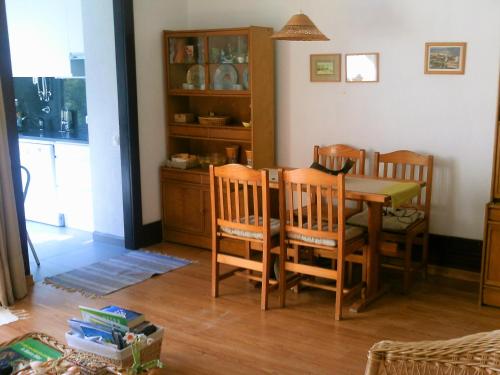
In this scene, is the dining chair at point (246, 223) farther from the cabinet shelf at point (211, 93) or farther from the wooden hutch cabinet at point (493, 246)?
the wooden hutch cabinet at point (493, 246)

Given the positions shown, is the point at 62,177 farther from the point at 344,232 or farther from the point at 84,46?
the point at 344,232

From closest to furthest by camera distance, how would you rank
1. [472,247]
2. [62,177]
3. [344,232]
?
1. [344,232]
2. [472,247]
3. [62,177]

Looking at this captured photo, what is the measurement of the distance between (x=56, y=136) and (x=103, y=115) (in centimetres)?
128

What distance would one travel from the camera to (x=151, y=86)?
527cm

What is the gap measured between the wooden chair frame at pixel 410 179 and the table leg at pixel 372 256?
0.25 metres

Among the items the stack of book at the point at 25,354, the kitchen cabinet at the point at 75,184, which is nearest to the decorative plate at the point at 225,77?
the kitchen cabinet at the point at 75,184

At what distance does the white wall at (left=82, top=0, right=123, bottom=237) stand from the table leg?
2390mm

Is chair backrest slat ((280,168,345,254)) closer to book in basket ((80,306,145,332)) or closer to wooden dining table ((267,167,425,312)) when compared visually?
wooden dining table ((267,167,425,312))

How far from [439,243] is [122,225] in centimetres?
270

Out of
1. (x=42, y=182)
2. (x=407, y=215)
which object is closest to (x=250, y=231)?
(x=407, y=215)

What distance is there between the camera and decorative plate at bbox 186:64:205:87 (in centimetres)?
524

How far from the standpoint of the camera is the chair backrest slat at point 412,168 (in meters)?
4.38

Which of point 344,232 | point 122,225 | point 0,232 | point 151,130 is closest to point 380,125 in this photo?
point 344,232

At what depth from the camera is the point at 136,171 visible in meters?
5.20
